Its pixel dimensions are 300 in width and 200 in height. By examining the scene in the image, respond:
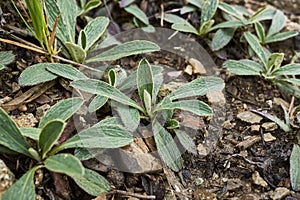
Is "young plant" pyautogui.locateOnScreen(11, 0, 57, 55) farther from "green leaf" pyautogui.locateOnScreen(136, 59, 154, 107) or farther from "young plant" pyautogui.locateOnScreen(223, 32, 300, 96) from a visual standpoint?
"young plant" pyautogui.locateOnScreen(223, 32, 300, 96)

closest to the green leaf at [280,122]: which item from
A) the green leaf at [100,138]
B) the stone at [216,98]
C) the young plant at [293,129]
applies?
the young plant at [293,129]

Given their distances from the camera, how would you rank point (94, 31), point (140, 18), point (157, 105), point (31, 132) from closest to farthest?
1. point (31, 132)
2. point (157, 105)
3. point (94, 31)
4. point (140, 18)

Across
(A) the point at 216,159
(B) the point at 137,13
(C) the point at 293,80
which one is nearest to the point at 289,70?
(C) the point at 293,80

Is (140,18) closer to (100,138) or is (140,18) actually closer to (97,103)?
(97,103)

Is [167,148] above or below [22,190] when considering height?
below

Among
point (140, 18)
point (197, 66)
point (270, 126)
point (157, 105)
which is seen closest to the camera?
point (157, 105)

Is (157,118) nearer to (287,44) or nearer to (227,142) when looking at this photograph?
(227,142)

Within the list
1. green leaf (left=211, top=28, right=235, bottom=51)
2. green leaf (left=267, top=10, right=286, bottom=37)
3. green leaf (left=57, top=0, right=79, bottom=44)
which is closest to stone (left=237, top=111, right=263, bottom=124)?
green leaf (left=211, top=28, right=235, bottom=51)
